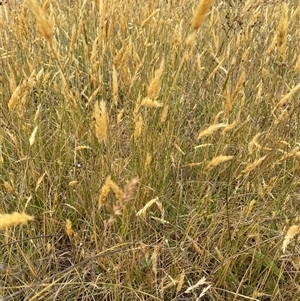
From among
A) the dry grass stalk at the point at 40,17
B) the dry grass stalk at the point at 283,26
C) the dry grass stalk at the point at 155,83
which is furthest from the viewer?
the dry grass stalk at the point at 283,26

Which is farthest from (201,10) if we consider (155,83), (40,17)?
(40,17)

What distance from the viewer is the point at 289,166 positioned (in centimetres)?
144

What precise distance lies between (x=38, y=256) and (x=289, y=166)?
35.5 inches

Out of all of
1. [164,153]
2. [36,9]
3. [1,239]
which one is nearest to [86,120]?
[164,153]

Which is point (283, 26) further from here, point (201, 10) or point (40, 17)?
point (40, 17)

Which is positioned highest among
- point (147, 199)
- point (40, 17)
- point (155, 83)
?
point (40, 17)

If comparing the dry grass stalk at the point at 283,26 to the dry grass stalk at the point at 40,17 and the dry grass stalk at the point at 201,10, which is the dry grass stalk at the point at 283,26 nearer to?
the dry grass stalk at the point at 201,10

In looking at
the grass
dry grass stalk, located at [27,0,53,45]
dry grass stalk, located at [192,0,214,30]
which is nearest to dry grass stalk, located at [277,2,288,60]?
the grass

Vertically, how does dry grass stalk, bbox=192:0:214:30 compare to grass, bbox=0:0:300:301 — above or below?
above

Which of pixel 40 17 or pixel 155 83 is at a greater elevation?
pixel 40 17

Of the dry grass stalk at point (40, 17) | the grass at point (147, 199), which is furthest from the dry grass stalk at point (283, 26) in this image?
the dry grass stalk at point (40, 17)

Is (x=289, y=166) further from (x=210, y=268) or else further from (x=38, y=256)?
(x=38, y=256)

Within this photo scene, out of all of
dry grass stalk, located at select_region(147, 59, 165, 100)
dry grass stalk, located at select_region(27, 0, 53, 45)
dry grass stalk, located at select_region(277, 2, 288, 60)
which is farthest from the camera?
dry grass stalk, located at select_region(277, 2, 288, 60)

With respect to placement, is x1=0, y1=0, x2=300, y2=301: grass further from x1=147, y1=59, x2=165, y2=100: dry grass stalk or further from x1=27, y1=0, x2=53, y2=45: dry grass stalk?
x1=27, y1=0, x2=53, y2=45: dry grass stalk
